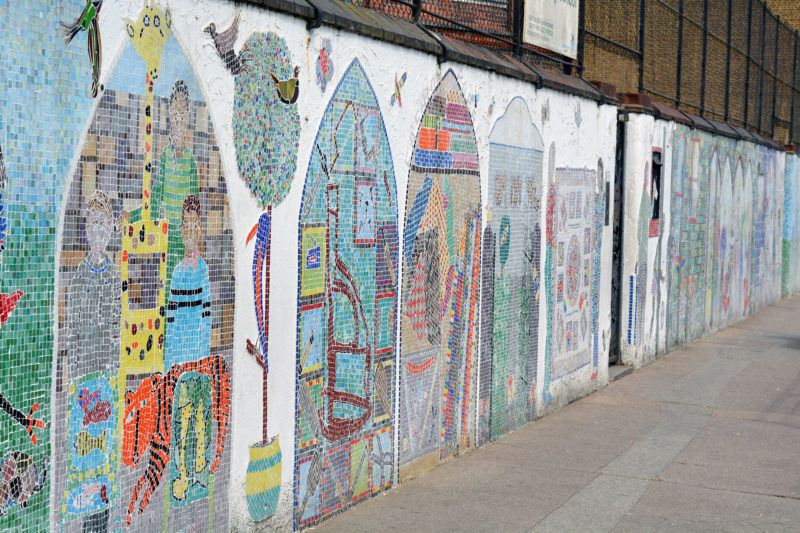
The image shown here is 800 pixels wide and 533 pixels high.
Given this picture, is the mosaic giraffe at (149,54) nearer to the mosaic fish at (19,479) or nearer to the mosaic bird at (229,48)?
the mosaic bird at (229,48)

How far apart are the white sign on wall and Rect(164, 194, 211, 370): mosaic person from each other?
5347 millimetres

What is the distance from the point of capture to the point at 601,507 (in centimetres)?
667

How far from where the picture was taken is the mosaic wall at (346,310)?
585 cm

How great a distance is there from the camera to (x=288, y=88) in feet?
18.4

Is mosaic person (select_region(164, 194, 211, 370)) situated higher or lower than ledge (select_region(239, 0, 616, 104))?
lower

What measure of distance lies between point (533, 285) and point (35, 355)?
596cm

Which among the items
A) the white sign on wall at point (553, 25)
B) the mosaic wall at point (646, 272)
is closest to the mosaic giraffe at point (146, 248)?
the white sign on wall at point (553, 25)

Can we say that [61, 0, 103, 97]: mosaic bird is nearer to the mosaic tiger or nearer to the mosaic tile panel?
the mosaic tile panel

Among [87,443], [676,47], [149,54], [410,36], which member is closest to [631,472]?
[410,36]

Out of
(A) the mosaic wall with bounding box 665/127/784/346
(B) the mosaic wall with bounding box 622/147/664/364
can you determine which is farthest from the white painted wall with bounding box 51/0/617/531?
(A) the mosaic wall with bounding box 665/127/784/346

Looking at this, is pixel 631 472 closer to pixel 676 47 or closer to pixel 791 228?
pixel 676 47

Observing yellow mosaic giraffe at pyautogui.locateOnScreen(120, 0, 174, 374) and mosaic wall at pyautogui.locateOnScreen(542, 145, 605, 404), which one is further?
mosaic wall at pyautogui.locateOnScreen(542, 145, 605, 404)

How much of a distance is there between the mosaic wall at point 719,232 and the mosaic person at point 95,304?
11053 millimetres

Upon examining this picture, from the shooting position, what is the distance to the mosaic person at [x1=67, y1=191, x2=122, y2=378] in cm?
411
